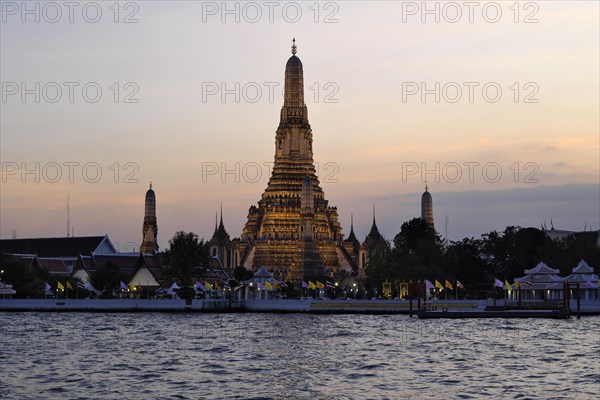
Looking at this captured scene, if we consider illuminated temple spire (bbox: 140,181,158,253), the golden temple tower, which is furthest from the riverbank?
illuminated temple spire (bbox: 140,181,158,253)

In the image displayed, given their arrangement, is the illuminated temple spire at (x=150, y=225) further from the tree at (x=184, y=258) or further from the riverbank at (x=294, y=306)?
the riverbank at (x=294, y=306)

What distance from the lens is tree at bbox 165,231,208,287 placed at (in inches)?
4771

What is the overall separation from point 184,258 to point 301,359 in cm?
6535

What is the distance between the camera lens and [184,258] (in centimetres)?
12100

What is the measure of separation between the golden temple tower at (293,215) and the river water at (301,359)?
2803 inches

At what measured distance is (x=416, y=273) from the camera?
11675cm

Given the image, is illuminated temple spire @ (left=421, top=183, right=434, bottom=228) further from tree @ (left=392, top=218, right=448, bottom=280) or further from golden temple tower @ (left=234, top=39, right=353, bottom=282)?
tree @ (left=392, top=218, right=448, bottom=280)

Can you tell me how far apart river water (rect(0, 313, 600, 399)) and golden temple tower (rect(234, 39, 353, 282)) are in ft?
234

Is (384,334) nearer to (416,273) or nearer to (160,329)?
(160,329)

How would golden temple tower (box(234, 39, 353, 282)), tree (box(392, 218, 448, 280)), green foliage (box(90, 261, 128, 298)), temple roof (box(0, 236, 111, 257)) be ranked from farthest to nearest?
temple roof (box(0, 236, 111, 257)) < golden temple tower (box(234, 39, 353, 282)) < green foliage (box(90, 261, 128, 298)) < tree (box(392, 218, 448, 280))

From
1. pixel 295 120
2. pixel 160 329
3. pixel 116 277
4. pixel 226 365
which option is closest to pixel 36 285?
pixel 116 277

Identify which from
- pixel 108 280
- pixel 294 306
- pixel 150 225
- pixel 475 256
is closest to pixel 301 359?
pixel 294 306

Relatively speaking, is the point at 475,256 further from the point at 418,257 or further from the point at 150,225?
the point at 150,225

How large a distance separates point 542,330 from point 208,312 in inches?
1510
